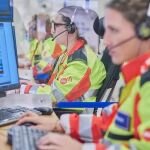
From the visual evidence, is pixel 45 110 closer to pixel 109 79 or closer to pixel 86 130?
pixel 86 130

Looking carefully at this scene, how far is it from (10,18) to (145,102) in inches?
39.0

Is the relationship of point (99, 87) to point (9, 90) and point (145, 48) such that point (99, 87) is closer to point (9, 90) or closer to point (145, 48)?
point (9, 90)

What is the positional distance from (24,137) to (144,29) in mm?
489

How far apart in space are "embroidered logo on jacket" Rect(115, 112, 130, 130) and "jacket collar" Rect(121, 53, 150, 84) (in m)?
0.11

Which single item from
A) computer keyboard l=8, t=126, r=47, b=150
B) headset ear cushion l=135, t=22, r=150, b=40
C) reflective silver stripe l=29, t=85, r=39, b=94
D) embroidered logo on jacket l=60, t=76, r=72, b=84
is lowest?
reflective silver stripe l=29, t=85, r=39, b=94

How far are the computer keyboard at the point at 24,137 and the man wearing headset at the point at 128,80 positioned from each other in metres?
0.04

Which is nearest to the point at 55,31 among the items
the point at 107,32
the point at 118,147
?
the point at 107,32

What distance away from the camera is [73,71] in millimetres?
2260

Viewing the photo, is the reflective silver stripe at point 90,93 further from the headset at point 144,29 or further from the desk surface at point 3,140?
the headset at point 144,29

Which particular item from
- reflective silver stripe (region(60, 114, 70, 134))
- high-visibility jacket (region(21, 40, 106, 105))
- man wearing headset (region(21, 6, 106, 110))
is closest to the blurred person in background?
man wearing headset (region(21, 6, 106, 110))

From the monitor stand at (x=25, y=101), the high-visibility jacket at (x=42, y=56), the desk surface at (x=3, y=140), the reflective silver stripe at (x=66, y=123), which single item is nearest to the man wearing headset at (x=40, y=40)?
the high-visibility jacket at (x=42, y=56)

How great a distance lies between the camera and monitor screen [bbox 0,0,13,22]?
178 cm

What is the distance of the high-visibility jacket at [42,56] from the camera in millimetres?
3519

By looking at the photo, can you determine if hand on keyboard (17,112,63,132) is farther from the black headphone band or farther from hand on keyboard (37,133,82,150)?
the black headphone band
